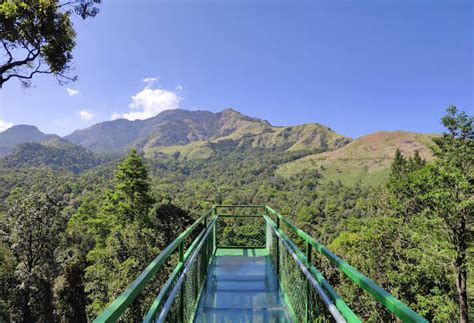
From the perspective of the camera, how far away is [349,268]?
1.72 metres

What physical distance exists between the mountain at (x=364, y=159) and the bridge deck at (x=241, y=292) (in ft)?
386

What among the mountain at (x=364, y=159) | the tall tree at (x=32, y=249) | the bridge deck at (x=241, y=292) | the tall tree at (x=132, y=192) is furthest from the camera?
the mountain at (x=364, y=159)

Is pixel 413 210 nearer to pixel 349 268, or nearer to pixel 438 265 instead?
pixel 438 265

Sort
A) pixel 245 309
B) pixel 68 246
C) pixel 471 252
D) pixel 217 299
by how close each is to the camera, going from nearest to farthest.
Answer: pixel 245 309 → pixel 217 299 → pixel 471 252 → pixel 68 246

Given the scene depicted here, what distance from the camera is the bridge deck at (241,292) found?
11.1 feet

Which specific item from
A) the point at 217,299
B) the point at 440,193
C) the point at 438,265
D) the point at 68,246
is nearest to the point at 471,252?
the point at 438,265

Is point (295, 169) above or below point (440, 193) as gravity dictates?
above

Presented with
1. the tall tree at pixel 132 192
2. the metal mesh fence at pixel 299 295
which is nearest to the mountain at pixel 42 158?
the tall tree at pixel 132 192

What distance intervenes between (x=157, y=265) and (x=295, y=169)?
153685mm

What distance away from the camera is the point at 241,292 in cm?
411

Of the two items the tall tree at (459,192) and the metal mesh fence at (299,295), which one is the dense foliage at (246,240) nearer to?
the tall tree at (459,192)

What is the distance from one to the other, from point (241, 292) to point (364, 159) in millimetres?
145164

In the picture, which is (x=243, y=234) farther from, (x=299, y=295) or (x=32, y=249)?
(x=32, y=249)

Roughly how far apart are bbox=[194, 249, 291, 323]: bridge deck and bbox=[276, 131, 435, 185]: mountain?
4635 inches
